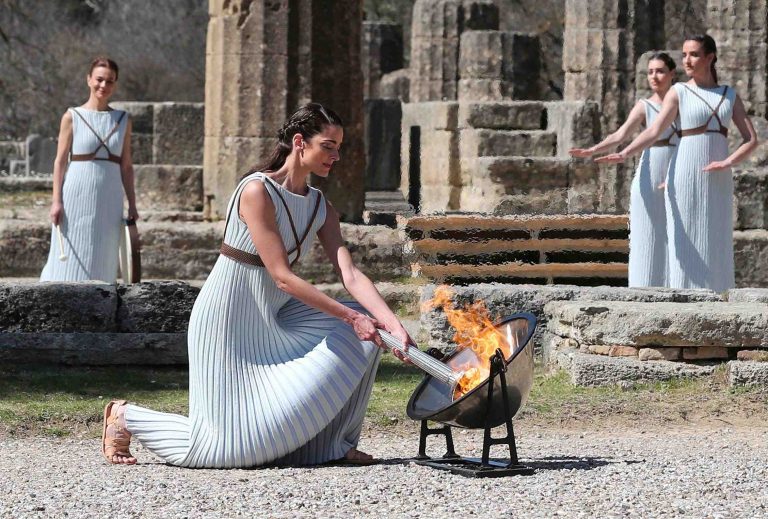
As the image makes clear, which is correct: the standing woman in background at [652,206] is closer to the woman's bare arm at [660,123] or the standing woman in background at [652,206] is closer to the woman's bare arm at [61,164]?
the woman's bare arm at [660,123]

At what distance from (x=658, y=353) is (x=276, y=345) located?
289cm

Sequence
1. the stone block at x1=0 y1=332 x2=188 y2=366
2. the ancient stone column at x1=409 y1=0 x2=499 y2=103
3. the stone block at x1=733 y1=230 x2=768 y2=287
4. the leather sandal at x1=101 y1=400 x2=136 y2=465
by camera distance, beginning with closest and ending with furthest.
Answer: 1. the leather sandal at x1=101 y1=400 x2=136 y2=465
2. the stone block at x1=0 y1=332 x2=188 y2=366
3. the stone block at x1=733 y1=230 x2=768 y2=287
4. the ancient stone column at x1=409 y1=0 x2=499 y2=103

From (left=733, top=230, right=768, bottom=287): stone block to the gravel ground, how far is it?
6.63m

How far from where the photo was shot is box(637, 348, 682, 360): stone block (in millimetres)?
8414

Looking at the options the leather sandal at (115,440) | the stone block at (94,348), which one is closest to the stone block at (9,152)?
the stone block at (94,348)

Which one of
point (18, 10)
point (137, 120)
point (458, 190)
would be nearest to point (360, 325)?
point (458, 190)

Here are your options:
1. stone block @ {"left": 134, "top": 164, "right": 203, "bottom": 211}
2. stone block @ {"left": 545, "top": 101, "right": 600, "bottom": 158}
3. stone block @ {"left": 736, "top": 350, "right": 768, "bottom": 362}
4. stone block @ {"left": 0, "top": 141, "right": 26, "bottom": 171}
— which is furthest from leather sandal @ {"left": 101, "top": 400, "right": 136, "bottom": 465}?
stone block @ {"left": 0, "top": 141, "right": 26, "bottom": 171}

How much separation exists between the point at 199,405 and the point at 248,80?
24.8ft

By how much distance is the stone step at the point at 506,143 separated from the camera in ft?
59.2

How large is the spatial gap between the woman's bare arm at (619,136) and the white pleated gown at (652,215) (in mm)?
199

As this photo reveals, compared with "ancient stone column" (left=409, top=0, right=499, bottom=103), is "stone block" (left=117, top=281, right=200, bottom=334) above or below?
below

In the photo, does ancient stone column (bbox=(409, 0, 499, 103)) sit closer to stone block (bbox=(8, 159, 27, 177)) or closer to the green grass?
stone block (bbox=(8, 159, 27, 177))

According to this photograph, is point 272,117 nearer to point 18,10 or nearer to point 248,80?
point 248,80

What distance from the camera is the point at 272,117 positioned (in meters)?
13.4
